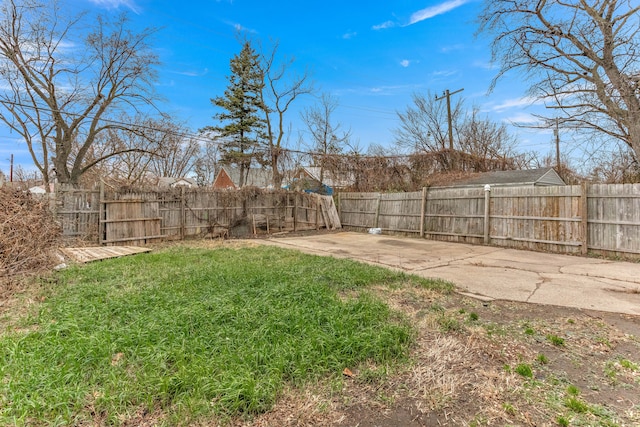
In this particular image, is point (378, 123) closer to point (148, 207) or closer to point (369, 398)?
point (148, 207)

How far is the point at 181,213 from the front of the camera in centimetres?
987

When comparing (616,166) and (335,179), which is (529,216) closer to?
(616,166)

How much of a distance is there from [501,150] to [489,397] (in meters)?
20.1

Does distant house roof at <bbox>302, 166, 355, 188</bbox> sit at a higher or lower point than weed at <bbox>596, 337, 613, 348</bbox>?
higher

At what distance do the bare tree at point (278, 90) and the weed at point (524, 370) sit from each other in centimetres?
1632

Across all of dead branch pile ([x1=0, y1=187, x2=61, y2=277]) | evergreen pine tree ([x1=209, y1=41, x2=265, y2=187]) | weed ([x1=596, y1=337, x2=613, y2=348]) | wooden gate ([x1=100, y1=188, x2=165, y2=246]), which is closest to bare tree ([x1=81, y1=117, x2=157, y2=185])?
evergreen pine tree ([x1=209, y1=41, x2=265, y2=187])

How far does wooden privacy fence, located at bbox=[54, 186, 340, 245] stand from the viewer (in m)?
8.31

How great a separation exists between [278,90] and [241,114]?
5.25 metres

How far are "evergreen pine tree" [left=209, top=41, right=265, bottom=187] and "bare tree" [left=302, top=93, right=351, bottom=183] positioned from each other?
3754 mm

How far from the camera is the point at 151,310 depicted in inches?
122

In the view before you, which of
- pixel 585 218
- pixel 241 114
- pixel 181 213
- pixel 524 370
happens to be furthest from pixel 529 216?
pixel 241 114

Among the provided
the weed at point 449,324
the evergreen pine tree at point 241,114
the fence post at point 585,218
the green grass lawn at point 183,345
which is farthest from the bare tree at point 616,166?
the evergreen pine tree at point 241,114

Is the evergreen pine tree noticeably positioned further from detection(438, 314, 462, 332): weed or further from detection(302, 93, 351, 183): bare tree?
detection(438, 314, 462, 332): weed

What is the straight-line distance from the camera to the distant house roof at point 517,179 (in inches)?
444
